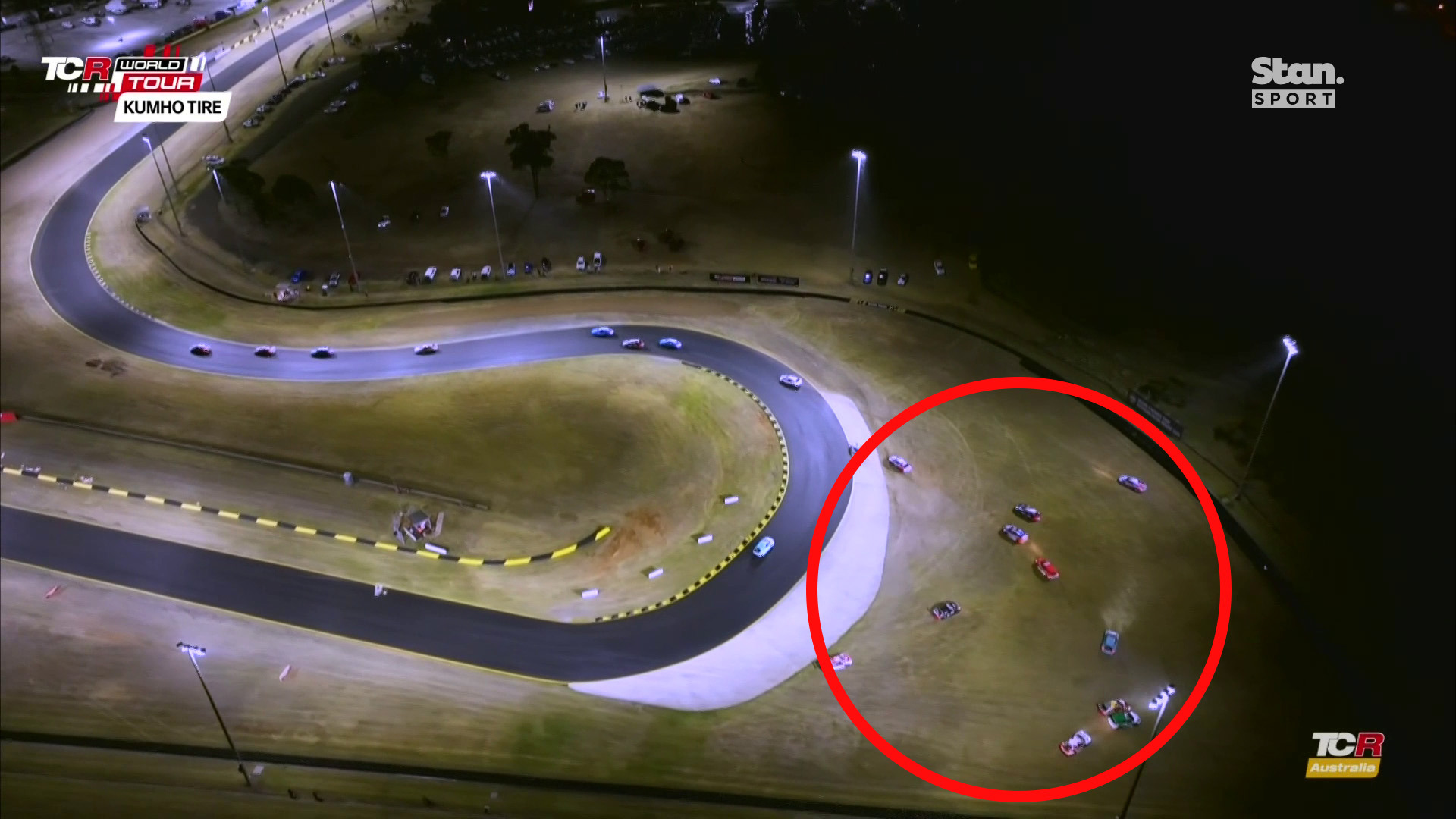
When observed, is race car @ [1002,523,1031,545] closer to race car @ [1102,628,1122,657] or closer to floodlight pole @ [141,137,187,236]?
race car @ [1102,628,1122,657]

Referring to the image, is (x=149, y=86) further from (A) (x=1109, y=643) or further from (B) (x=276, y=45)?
(A) (x=1109, y=643)

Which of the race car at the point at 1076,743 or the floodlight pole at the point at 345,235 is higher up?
the floodlight pole at the point at 345,235

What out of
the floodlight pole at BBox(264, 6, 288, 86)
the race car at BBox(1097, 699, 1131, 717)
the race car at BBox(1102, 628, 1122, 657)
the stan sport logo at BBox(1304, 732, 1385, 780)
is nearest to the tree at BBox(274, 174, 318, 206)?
the floodlight pole at BBox(264, 6, 288, 86)

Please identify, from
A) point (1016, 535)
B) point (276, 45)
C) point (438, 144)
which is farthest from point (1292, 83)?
point (276, 45)

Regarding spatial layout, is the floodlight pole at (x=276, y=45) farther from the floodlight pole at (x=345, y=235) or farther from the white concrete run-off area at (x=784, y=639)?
the white concrete run-off area at (x=784, y=639)

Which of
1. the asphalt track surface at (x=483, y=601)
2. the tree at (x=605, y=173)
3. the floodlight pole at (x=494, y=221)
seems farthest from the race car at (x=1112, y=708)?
the tree at (x=605, y=173)
